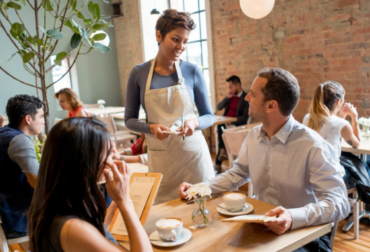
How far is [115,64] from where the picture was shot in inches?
333

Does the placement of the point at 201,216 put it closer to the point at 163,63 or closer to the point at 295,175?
the point at 295,175

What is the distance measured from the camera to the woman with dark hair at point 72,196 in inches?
36.8

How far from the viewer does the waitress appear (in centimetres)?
198

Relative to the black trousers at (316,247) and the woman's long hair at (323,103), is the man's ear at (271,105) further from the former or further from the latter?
the woman's long hair at (323,103)

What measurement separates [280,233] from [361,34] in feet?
11.1

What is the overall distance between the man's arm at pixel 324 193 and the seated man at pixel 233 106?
336 cm

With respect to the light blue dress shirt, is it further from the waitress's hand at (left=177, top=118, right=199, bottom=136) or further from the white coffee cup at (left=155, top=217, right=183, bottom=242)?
the white coffee cup at (left=155, top=217, right=183, bottom=242)

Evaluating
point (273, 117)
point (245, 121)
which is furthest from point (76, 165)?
point (245, 121)

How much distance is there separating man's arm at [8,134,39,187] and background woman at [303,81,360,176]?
2127mm

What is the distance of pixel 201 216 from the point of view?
1317 millimetres

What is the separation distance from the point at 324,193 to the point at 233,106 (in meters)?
3.86

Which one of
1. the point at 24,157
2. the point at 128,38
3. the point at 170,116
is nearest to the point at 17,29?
the point at 24,157

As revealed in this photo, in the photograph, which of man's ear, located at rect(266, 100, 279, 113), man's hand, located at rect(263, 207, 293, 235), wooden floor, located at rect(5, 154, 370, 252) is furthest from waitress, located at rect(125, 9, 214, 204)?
wooden floor, located at rect(5, 154, 370, 252)

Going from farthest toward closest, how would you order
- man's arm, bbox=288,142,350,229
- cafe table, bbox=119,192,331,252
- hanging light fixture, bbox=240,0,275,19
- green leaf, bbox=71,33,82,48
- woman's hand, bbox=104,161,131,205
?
hanging light fixture, bbox=240,0,275,19
green leaf, bbox=71,33,82,48
man's arm, bbox=288,142,350,229
cafe table, bbox=119,192,331,252
woman's hand, bbox=104,161,131,205
